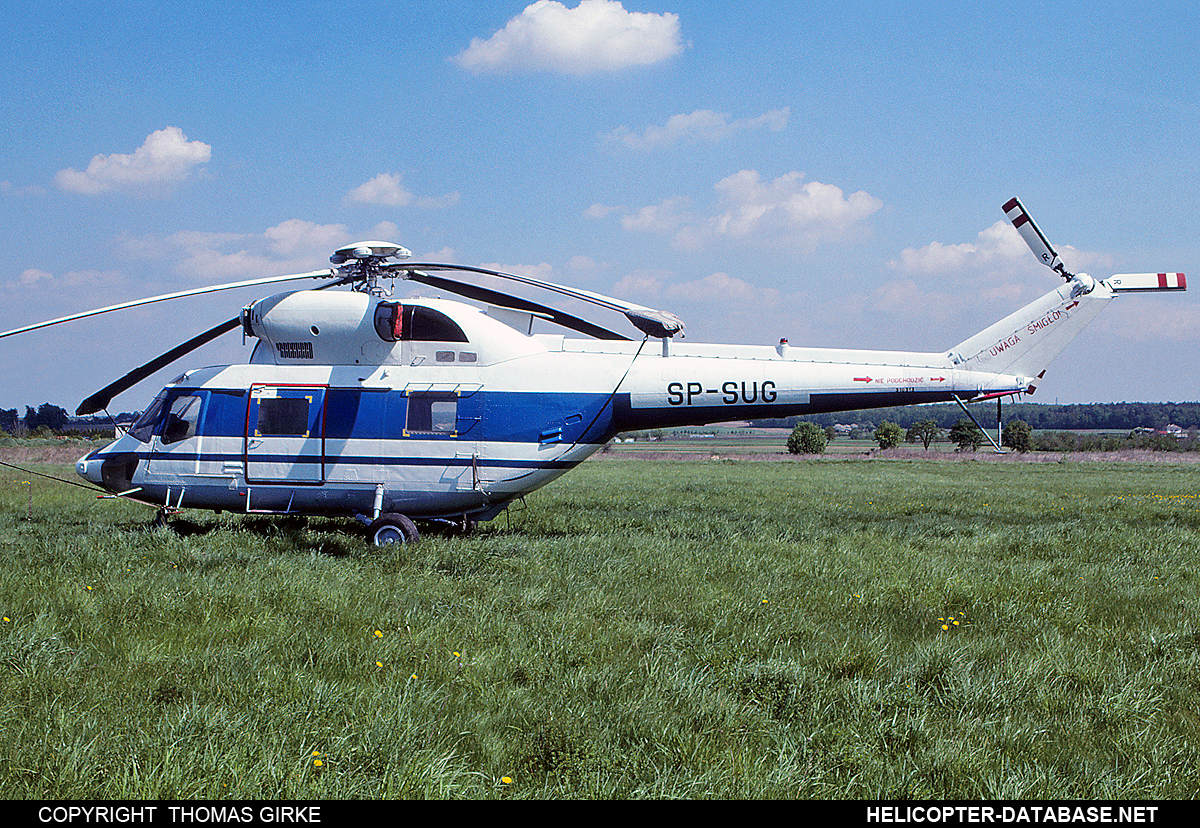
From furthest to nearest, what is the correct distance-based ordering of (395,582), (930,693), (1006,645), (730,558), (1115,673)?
(730,558) → (395,582) → (1006,645) → (1115,673) → (930,693)

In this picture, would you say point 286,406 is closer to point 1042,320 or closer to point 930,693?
point 930,693

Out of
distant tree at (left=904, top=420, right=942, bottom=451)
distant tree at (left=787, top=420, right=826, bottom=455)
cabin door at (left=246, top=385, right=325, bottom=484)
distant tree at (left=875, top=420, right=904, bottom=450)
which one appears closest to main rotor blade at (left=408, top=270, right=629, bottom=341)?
cabin door at (left=246, top=385, right=325, bottom=484)

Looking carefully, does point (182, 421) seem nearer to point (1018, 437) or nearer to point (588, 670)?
point (588, 670)

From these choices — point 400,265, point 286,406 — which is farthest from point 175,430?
point 400,265

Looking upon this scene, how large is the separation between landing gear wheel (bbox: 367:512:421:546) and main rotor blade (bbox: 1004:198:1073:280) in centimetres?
962

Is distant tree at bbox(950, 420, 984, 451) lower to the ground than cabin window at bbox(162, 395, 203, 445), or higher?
lower

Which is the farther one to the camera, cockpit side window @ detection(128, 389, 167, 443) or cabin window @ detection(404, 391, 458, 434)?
cockpit side window @ detection(128, 389, 167, 443)

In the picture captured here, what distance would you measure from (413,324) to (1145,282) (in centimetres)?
1045

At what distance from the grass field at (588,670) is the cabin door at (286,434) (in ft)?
4.18

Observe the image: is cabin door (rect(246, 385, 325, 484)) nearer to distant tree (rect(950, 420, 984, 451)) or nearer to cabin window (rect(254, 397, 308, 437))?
cabin window (rect(254, 397, 308, 437))

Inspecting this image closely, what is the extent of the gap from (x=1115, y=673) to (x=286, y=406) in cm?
1004

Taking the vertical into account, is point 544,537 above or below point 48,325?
below

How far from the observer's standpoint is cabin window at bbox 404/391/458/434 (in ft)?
34.9

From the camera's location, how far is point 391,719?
13.2 ft
